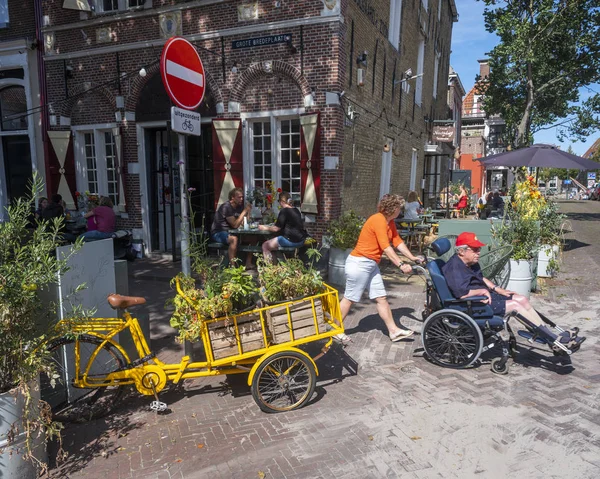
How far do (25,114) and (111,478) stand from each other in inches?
443

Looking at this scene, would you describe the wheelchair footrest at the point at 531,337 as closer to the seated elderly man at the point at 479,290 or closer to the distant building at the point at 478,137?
the seated elderly man at the point at 479,290

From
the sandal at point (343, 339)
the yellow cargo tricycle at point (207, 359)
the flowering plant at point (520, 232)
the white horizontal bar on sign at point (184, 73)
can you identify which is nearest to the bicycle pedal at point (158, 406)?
the yellow cargo tricycle at point (207, 359)

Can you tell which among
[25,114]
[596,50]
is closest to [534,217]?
[25,114]

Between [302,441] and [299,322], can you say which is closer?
[302,441]

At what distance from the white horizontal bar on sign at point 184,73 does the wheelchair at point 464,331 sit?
121 inches

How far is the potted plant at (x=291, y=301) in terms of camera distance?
12.3 feet

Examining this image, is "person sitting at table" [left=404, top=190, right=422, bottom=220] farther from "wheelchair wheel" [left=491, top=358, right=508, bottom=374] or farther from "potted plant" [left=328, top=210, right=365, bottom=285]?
"wheelchair wheel" [left=491, top=358, right=508, bottom=374]

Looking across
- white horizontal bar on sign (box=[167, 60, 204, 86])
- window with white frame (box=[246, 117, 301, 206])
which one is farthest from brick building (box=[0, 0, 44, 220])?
white horizontal bar on sign (box=[167, 60, 204, 86])

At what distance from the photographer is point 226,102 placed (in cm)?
924

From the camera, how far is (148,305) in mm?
6594

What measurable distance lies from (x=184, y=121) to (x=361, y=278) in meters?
2.57

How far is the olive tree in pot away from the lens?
2764 millimetres

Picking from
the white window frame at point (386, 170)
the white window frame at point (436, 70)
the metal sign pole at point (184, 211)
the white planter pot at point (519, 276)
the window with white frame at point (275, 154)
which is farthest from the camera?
the white window frame at point (436, 70)

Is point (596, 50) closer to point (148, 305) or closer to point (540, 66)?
point (540, 66)
